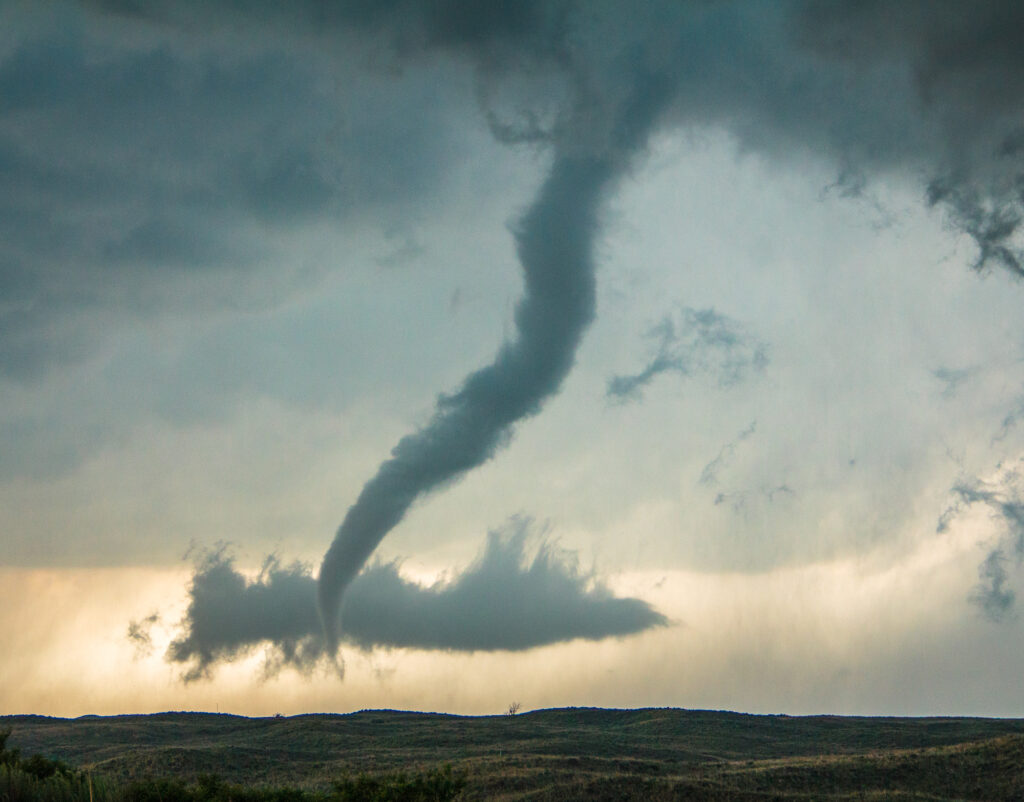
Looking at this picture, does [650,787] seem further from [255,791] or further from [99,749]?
[99,749]

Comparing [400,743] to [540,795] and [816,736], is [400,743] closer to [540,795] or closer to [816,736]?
[540,795]

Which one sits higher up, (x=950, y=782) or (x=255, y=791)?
(x=255, y=791)

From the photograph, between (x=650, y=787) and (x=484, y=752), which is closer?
(x=650, y=787)

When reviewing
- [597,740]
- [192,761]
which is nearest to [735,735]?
[597,740]

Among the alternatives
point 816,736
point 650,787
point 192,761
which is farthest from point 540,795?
point 816,736

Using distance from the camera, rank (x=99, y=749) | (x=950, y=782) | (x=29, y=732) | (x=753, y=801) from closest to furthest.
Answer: (x=753, y=801), (x=950, y=782), (x=99, y=749), (x=29, y=732)

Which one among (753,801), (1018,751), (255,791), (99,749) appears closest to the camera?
(255,791)
